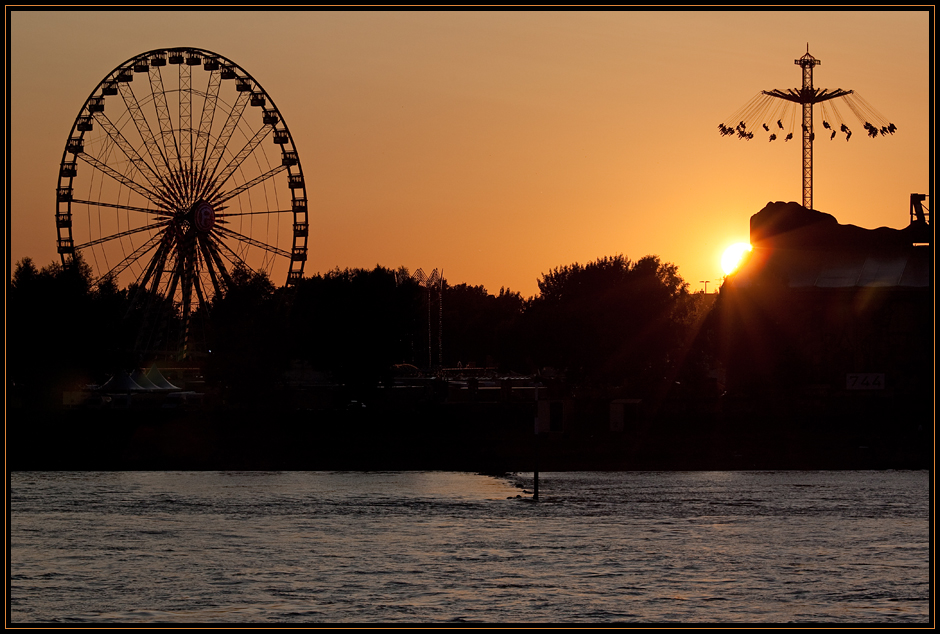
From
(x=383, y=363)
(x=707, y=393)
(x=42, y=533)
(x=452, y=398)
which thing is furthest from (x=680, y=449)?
(x=42, y=533)

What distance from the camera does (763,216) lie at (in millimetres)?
114875

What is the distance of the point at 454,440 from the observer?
76500 millimetres

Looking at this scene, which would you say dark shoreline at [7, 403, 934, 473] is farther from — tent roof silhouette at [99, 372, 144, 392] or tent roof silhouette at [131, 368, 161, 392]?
tent roof silhouette at [131, 368, 161, 392]

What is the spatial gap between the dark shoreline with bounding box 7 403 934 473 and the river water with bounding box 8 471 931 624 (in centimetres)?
1029

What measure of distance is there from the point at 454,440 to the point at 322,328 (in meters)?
27.9

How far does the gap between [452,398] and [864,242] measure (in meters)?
37.9

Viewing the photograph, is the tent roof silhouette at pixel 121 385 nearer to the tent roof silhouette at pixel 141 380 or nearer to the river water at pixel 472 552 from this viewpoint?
the tent roof silhouette at pixel 141 380

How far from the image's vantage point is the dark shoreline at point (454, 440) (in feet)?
238

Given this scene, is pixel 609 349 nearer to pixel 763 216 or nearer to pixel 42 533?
pixel 763 216

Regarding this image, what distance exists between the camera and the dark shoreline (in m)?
72.7

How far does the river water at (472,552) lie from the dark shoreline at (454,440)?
33.8 ft

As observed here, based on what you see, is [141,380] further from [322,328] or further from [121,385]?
[322,328]

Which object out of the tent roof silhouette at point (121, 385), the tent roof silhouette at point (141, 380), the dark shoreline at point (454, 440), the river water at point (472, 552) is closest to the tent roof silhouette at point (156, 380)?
the tent roof silhouette at point (141, 380)

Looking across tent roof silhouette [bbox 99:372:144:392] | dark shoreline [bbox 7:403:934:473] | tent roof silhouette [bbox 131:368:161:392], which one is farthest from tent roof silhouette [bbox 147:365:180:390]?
dark shoreline [bbox 7:403:934:473]
